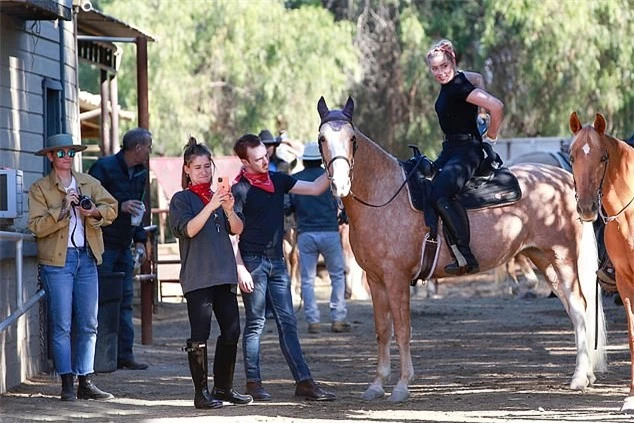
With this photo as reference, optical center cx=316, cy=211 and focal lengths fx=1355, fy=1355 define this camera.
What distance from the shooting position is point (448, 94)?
11.1 metres

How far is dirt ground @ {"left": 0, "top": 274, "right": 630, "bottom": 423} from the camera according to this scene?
384 inches

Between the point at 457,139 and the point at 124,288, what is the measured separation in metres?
4.31

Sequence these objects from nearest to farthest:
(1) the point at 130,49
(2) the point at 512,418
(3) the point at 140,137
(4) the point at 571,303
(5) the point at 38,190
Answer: (2) the point at 512,418 < (5) the point at 38,190 < (4) the point at 571,303 < (3) the point at 140,137 < (1) the point at 130,49

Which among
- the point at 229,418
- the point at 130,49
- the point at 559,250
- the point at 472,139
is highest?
the point at 130,49

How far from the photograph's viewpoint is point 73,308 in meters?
11.0

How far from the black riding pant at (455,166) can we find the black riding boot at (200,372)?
2335 millimetres

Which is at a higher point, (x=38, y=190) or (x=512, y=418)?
(x=38, y=190)

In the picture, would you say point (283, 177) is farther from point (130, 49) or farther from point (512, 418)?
point (130, 49)

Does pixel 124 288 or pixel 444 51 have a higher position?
pixel 444 51

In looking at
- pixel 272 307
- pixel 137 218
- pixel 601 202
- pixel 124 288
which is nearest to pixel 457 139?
pixel 601 202

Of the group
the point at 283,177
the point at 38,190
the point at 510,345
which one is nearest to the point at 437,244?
the point at 283,177

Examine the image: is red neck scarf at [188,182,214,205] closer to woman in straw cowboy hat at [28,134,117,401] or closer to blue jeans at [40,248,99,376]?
woman in straw cowboy hat at [28,134,117,401]

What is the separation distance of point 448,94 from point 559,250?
1.79 metres

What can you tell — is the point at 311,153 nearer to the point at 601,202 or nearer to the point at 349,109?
the point at 349,109
